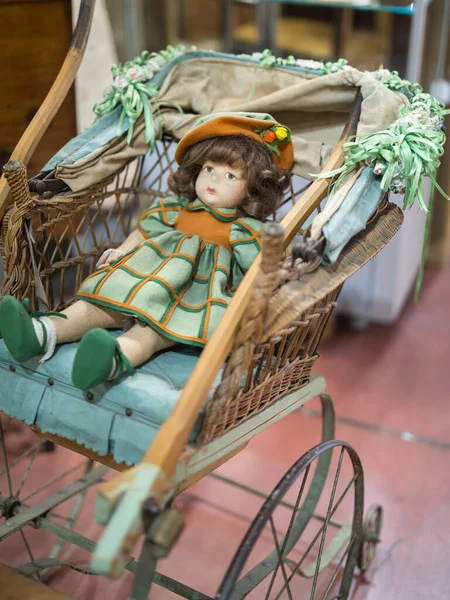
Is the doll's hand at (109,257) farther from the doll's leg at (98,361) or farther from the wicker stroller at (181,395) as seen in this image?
the doll's leg at (98,361)

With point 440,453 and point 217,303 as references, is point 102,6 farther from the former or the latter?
point 440,453

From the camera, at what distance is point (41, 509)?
153 cm

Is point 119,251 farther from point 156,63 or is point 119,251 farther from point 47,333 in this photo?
point 156,63

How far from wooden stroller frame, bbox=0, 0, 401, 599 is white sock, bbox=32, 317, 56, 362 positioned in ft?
0.44

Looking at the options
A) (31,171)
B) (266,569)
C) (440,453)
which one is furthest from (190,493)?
(31,171)

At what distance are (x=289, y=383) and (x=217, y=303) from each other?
0.19 metres

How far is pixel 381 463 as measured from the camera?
6.50 feet

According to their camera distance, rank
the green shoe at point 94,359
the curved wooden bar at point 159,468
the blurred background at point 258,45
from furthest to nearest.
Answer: the blurred background at point 258,45 → the green shoe at point 94,359 → the curved wooden bar at point 159,468

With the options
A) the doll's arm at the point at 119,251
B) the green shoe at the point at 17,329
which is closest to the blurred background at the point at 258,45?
the doll's arm at the point at 119,251

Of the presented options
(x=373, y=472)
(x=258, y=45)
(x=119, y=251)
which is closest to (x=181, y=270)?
(x=119, y=251)

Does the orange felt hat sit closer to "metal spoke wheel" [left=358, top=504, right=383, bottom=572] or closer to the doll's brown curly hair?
the doll's brown curly hair

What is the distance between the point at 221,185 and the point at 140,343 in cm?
36

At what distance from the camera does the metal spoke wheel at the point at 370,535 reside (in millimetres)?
1610

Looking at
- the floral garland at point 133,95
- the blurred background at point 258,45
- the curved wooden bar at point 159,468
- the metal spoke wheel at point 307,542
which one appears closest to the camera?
the curved wooden bar at point 159,468
